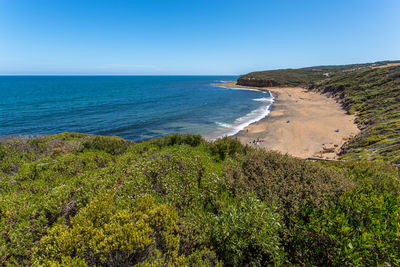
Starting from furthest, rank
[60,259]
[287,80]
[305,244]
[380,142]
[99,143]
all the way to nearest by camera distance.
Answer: [287,80] → [380,142] → [99,143] → [305,244] → [60,259]

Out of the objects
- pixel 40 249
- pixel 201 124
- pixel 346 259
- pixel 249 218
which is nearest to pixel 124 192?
pixel 40 249

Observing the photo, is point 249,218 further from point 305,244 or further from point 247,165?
point 247,165

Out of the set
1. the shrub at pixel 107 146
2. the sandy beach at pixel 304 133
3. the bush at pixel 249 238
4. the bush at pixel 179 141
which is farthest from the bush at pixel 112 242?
the sandy beach at pixel 304 133

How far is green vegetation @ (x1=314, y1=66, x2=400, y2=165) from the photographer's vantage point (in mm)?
15844

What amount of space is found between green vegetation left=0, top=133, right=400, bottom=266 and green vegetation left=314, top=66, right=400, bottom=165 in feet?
39.1

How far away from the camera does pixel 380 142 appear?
17.7 m

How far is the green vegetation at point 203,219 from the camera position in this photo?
3328 millimetres

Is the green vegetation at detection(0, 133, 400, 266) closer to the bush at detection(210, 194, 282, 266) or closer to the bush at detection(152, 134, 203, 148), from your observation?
the bush at detection(210, 194, 282, 266)

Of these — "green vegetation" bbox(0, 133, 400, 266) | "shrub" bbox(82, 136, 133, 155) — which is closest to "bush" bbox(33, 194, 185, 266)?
"green vegetation" bbox(0, 133, 400, 266)

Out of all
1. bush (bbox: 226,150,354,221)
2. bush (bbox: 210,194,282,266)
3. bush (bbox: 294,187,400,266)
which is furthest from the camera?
bush (bbox: 226,150,354,221)

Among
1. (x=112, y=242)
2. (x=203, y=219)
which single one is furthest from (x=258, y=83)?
(x=112, y=242)

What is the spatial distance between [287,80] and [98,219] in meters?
120

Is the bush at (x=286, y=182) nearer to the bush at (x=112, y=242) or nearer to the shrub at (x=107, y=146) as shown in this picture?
the bush at (x=112, y=242)

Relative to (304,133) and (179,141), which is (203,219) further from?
(304,133)
